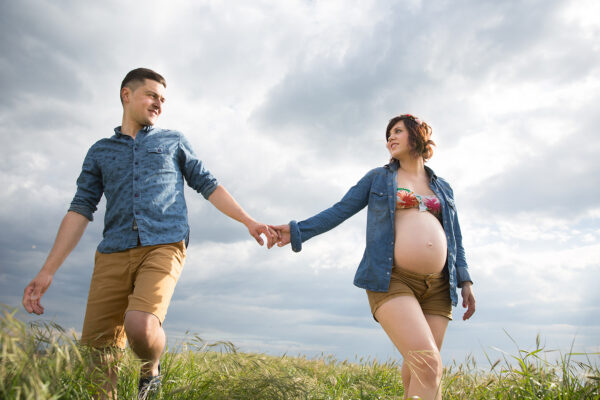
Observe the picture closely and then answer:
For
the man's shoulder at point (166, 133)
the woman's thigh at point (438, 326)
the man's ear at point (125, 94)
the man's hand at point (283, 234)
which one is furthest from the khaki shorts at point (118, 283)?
the woman's thigh at point (438, 326)

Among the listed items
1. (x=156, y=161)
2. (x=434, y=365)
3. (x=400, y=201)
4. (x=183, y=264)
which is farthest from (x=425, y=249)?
(x=156, y=161)

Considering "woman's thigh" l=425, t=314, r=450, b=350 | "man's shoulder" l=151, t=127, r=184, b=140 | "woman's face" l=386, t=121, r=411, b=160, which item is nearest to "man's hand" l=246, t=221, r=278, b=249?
"man's shoulder" l=151, t=127, r=184, b=140

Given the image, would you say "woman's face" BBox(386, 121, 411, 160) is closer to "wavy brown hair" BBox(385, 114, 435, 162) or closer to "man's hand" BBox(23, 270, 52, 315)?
"wavy brown hair" BBox(385, 114, 435, 162)

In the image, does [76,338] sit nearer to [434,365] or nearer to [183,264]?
[183,264]

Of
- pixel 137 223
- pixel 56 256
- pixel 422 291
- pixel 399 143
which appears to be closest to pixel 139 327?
pixel 137 223

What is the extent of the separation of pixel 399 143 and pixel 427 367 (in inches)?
80.5

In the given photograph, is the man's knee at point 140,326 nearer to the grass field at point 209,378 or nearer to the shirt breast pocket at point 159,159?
the grass field at point 209,378

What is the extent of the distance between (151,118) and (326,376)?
3.71m

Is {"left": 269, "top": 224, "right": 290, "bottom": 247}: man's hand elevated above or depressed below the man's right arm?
above

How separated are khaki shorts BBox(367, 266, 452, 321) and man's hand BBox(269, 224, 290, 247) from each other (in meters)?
0.89

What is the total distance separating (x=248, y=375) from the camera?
359cm

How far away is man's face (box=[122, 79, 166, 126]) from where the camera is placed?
4316 millimetres

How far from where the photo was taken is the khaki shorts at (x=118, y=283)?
3.64 metres

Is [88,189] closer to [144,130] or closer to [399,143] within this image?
[144,130]
